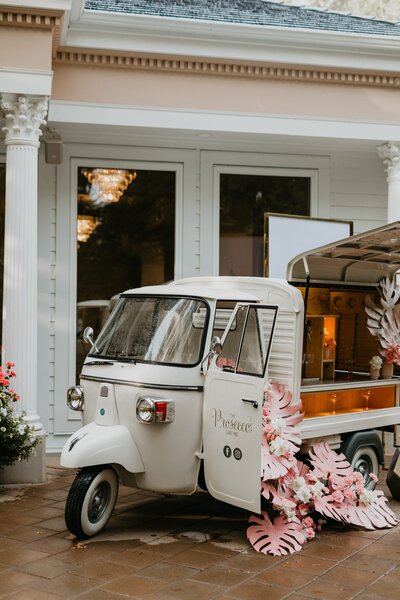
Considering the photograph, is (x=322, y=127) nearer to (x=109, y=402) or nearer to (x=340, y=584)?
(x=109, y=402)

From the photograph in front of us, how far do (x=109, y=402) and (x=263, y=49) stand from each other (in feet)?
15.8

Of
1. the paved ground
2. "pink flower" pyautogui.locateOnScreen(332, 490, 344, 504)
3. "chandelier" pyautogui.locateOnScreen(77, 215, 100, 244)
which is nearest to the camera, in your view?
the paved ground

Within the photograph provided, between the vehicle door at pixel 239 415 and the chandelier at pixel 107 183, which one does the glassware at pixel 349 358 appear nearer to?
the vehicle door at pixel 239 415

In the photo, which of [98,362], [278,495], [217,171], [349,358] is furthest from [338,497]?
[217,171]

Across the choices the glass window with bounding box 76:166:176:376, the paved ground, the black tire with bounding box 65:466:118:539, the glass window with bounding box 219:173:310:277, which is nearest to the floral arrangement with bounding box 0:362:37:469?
the paved ground

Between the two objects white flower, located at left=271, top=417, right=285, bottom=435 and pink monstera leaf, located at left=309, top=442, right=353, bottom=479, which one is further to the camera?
pink monstera leaf, located at left=309, top=442, right=353, bottom=479

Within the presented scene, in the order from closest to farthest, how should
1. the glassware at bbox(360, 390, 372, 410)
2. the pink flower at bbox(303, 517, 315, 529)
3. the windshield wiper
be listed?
the pink flower at bbox(303, 517, 315, 529) < the windshield wiper < the glassware at bbox(360, 390, 372, 410)

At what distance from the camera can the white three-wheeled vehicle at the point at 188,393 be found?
601cm

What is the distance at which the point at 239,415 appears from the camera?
19.8 feet

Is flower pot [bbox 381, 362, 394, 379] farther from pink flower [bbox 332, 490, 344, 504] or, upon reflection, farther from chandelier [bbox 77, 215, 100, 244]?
chandelier [bbox 77, 215, 100, 244]

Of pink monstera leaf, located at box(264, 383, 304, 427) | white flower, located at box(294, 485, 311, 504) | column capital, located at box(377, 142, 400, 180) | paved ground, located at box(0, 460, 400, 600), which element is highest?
column capital, located at box(377, 142, 400, 180)

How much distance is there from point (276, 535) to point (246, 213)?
5290mm

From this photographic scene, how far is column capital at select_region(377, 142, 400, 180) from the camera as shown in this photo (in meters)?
9.73

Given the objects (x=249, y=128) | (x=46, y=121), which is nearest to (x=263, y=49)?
(x=249, y=128)
